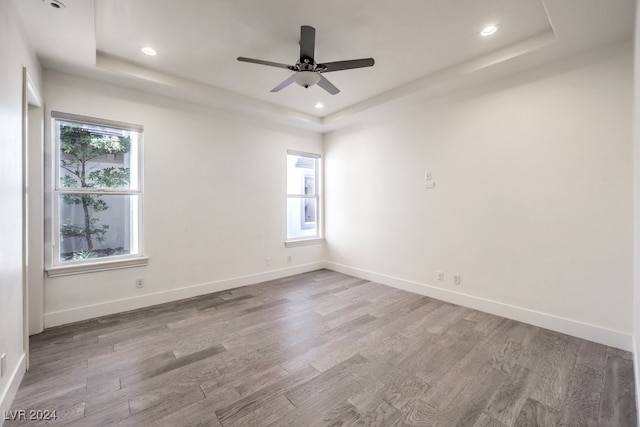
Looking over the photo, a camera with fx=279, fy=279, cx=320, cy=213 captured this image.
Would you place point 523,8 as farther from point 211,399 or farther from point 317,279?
point 317,279

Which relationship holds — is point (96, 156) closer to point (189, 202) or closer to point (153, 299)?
point (189, 202)

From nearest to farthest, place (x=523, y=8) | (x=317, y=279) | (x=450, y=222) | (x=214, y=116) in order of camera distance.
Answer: (x=523, y=8) < (x=450, y=222) < (x=214, y=116) < (x=317, y=279)

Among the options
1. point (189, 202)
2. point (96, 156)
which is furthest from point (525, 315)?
point (96, 156)

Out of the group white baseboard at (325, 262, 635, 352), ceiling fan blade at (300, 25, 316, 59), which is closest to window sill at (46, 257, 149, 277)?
ceiling fan blade at (300, 25, 316, 59)

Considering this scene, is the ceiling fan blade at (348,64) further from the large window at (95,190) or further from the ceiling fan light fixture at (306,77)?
the large window at (95,190)

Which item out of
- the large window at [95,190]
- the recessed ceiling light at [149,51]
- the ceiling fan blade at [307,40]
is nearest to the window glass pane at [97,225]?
the large window at [95,190]

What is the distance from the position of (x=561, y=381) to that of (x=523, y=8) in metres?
2.81

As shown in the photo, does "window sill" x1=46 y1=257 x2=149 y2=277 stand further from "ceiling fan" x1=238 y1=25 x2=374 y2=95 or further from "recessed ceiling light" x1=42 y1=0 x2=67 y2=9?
"ceiling fan" x1=238 y1=25 x2=374 y2=95

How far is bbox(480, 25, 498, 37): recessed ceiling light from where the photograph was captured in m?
2.42

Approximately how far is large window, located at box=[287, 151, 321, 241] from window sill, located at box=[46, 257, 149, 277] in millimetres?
2283

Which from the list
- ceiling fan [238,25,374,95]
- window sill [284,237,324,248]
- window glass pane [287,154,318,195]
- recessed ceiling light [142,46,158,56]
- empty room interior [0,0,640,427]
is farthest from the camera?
window glass pane [287,154,318,195]

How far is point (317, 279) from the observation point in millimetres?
4633

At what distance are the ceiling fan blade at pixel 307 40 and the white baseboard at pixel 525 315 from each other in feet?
10.4

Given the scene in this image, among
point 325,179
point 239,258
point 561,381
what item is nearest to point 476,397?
point 561,381
